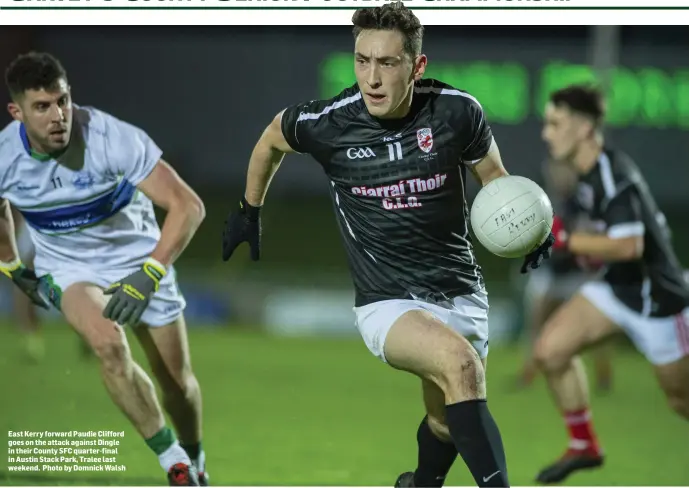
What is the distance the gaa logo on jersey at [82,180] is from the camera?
16.1ft

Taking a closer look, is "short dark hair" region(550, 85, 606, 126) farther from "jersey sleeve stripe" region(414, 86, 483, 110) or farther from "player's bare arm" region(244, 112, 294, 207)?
"player's bare arm" region(244, 112, 294, 207)

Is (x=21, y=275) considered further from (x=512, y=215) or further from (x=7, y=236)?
(x=512, y=215)

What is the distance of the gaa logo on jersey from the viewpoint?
492cm

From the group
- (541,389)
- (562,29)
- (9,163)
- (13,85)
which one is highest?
(13,85)

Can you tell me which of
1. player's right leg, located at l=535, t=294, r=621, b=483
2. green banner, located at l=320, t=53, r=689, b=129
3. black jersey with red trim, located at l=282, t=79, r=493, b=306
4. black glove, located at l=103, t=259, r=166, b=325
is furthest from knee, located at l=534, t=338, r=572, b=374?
green banner, located at l=320, t=53, r=689, b=129

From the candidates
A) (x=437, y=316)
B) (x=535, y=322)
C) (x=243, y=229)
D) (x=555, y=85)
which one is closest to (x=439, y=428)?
(x=437, y=316)

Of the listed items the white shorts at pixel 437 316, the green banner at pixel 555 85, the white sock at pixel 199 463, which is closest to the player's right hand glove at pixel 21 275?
the white sock at pixel 199 463

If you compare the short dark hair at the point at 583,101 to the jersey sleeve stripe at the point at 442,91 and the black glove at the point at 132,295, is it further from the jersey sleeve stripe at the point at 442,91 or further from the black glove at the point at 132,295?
the black glove at the point at 132,295

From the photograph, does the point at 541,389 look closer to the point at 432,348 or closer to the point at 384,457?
the point at 384,457

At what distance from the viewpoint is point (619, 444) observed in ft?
22.6

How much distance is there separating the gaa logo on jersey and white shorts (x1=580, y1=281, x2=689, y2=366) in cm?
285

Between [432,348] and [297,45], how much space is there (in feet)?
32.8

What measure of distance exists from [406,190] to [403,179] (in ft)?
0.16

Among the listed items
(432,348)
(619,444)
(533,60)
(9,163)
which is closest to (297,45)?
(533,60)
